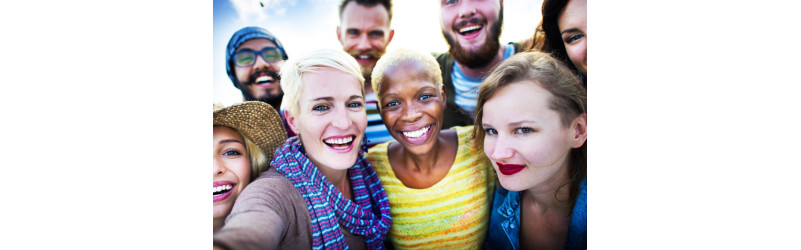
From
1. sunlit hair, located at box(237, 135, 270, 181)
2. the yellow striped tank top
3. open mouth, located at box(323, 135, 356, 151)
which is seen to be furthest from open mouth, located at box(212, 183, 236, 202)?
the yellow striped tank top

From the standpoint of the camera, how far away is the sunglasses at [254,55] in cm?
301

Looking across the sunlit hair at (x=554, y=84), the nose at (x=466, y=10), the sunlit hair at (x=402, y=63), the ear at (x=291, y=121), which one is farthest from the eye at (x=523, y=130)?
the ear at (x=291, y=121)

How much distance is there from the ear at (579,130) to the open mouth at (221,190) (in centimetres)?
206

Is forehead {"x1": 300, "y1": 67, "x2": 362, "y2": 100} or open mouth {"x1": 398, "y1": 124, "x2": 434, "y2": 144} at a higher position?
forehead {"x1": 300, "y1": 67, "x2": 362, "y2": 100}

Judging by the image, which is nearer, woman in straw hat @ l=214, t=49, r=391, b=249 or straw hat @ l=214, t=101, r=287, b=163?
woman in straw hat @ l=214, t=49, r=391, b=249

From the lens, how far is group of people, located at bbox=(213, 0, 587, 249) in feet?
9.17

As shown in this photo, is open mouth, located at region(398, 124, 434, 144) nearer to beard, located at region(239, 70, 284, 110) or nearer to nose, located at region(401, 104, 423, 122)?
nose, located at region(401, 104, 423, 122)

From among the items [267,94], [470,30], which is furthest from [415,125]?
[267,94]

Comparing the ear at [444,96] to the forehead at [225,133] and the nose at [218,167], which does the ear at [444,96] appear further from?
Answer: the nose at [218,167]

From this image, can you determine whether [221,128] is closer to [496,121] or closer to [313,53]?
[313,53]

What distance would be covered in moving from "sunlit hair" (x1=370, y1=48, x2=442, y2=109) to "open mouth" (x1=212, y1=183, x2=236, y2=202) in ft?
3.40

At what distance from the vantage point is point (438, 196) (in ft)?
9.98

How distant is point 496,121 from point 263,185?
140 centimetres

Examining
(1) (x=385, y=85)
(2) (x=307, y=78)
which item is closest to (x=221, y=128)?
(2) (x=307, y=78)
